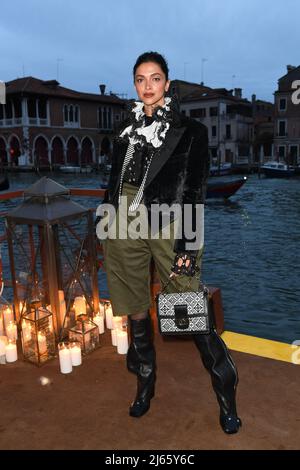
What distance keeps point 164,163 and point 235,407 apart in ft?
3.74

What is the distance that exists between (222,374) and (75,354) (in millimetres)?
1019

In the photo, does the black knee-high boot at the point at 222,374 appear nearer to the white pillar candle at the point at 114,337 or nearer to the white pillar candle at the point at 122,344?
the white pillar candle at the point at 122,344

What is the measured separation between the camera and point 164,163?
6.21 feet

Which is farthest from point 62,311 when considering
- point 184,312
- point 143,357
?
point 184,312

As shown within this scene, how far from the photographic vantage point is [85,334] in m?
2.72

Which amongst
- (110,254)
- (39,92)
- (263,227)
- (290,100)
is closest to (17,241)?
(110,254)

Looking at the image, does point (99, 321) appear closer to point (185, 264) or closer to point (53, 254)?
point (53, 254)

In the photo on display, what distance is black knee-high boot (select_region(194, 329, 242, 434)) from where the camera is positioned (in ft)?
6.32

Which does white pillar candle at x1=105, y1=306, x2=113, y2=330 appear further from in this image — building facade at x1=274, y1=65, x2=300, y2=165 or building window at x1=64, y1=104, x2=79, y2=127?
building window at x1=64, y1=104, x2=79, y2=127

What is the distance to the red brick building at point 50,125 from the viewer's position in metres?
39.0

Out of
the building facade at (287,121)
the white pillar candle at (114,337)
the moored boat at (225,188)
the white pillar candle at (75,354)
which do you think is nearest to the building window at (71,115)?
the building facade at (287,121)

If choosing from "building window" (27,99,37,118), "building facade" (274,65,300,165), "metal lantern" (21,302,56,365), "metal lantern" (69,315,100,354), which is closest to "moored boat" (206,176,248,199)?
"metal lantern" (69,315,100,354)

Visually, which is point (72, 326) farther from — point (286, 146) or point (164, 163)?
point (286, 146)

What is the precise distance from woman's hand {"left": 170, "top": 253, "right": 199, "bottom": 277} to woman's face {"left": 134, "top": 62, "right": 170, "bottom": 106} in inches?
28.0
